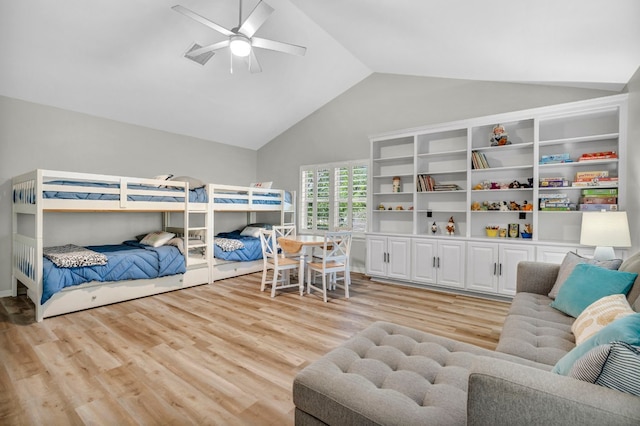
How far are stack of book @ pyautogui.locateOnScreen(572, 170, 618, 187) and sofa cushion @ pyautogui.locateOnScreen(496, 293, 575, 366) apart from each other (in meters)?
1.98

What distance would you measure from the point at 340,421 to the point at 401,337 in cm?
71

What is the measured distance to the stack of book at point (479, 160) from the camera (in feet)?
13.8

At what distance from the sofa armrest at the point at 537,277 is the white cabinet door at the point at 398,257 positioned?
1881 millimetres

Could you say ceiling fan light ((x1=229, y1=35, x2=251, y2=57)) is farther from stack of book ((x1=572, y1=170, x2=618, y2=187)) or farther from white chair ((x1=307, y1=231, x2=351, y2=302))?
stack of book ((x1=572, y1=170, x2=618, y2=187))

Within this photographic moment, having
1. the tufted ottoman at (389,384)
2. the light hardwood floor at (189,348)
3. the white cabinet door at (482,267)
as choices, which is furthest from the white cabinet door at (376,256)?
the tufted ottoman at (389,384)

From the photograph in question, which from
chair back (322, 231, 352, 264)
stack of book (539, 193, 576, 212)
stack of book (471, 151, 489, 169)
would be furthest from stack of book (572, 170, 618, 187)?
chair back (322, 231, 352, 264)

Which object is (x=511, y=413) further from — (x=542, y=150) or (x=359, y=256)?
(x=359, y=256)

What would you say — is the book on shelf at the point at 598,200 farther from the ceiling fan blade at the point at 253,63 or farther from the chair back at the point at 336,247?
the ceiling fan blade at the point at 253,63

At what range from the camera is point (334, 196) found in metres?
5.95

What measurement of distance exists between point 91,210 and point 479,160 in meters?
5.09

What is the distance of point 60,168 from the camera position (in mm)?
4297

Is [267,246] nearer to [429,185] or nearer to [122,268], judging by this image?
[122,268]

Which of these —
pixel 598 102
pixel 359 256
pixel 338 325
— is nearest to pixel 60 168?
pixel 338 325

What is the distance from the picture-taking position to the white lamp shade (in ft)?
8.89
